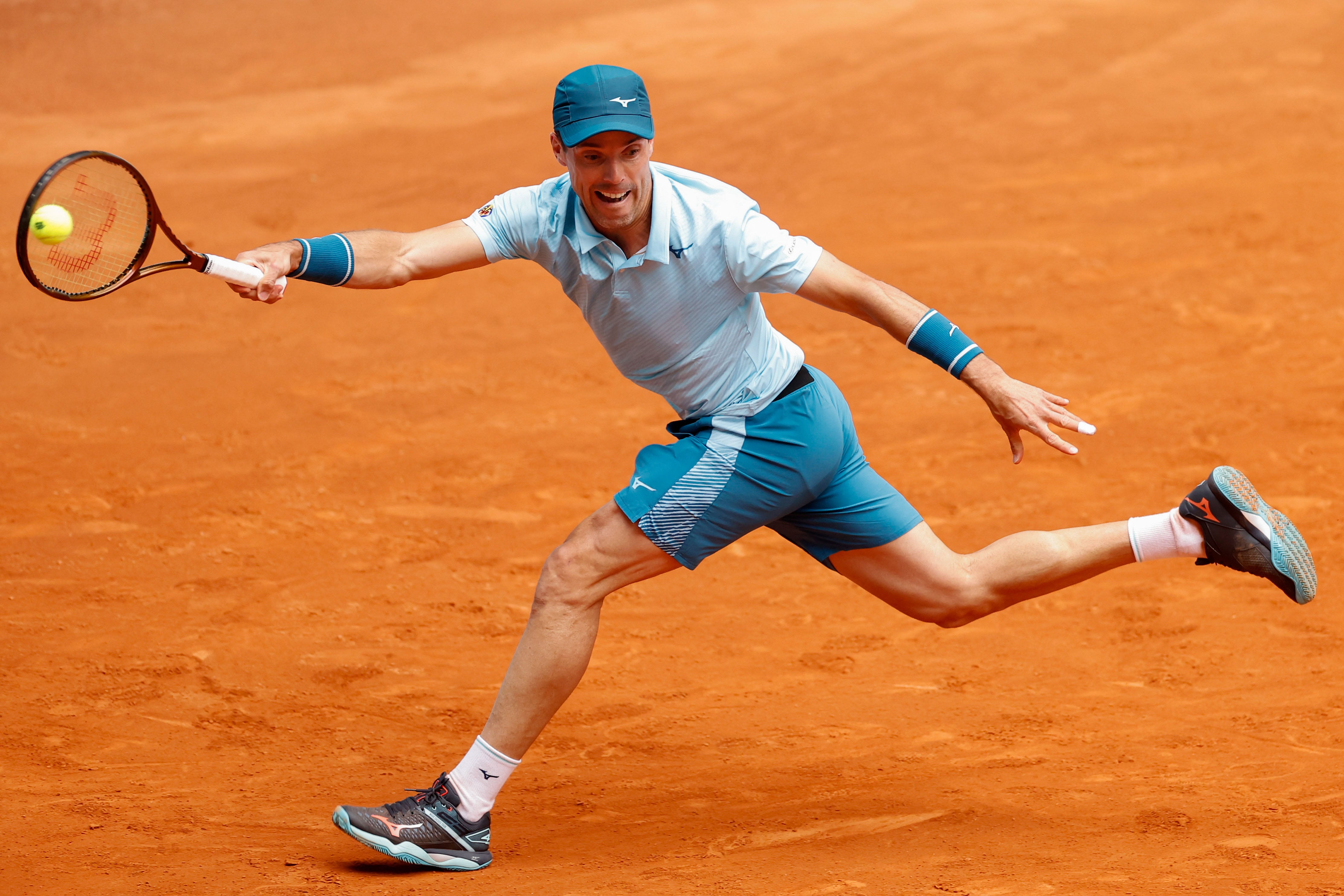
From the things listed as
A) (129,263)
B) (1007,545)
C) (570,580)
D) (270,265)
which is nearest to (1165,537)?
(1007,545)

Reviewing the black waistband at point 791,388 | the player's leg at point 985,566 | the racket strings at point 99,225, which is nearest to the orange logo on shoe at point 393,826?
the black waistband at point 791,388

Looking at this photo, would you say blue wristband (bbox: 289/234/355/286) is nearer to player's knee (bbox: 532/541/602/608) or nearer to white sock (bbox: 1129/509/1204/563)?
player's knee (bbox: 532/541/602/608)

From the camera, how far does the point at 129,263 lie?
3879 millimetres

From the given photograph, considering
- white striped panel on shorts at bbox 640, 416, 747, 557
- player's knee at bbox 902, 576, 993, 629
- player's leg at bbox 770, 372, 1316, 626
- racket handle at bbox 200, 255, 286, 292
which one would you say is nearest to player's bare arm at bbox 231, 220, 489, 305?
racket handle at bbox 200, 255, 286, 292

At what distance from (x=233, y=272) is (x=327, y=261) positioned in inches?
10.7

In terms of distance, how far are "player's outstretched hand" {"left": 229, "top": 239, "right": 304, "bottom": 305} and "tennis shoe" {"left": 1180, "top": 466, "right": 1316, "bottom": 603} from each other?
8.26 ft

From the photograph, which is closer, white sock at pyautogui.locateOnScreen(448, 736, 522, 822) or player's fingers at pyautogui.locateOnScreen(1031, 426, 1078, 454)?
player's fingers at pyautogui.locateOnScreen(1031, 426, 1078, 454)

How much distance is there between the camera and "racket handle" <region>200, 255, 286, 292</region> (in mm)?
3469

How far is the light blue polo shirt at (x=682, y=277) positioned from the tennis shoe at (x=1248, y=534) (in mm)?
1211

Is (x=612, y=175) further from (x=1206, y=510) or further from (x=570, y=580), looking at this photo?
(x=1206, y=510)

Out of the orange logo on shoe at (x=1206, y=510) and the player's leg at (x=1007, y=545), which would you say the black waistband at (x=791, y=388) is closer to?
the player's leg at (x=1007, y=545)

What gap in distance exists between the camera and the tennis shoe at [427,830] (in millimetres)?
3586

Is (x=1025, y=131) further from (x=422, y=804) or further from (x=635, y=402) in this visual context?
(x=422, y=804)

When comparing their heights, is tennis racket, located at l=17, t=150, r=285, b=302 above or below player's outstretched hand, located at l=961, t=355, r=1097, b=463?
above
